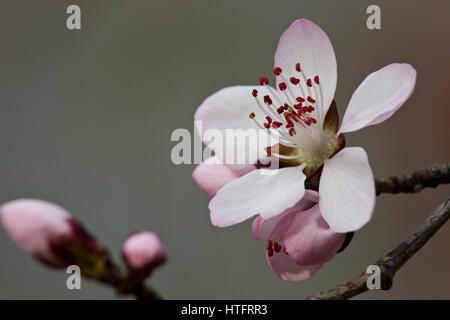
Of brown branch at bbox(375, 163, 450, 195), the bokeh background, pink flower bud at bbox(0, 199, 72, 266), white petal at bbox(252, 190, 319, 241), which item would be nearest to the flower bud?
pink flower bud at bbox(0, 199, 72, 266)

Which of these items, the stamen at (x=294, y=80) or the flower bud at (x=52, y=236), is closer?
the flower bud at (x=52, y=236)

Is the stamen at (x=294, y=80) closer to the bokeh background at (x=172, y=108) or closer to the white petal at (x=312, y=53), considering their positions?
the white petal at (x=312, y=53)

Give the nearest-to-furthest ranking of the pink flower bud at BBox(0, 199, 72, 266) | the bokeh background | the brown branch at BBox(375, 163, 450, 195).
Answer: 1. the pink flower bud at BBox(0, 199, 72, 266)
2. the brown branch at BBox(375, 163, 450, 195)
3. the bokeh background

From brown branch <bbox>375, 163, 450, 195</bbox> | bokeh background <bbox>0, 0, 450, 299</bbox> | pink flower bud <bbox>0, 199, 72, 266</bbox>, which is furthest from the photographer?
bokeh background <bbox>0, 0, 450, 299</bbox>

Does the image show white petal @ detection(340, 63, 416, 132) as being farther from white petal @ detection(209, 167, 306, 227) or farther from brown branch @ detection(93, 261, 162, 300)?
brown branch @ detection(93, 261, 162, 300)

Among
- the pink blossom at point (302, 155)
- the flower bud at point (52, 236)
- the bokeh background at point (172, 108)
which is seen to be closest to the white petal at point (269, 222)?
the pink blossom at point (302, 155)

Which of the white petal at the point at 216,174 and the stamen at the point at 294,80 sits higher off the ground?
the stamen at the point at 294,80

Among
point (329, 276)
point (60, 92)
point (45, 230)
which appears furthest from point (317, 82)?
point (60, 92)
